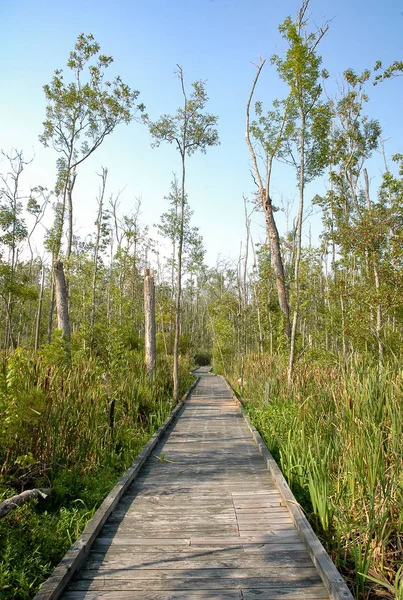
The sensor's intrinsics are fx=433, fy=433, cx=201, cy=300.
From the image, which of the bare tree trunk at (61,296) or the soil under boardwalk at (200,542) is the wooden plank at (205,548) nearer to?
the soil under boardwalk at (200,542)

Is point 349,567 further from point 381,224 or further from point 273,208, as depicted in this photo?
point 273,208

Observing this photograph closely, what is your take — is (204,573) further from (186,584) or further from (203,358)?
(203,358)

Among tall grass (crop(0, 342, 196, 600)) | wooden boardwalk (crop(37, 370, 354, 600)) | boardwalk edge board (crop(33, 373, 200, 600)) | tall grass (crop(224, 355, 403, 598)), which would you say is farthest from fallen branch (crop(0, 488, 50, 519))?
tall grass (crop(224, 355, 403, 598))

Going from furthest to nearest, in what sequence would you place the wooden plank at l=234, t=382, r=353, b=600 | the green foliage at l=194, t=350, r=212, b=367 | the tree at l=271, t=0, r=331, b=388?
the green foliage at l=194, t=350, r=212, b=367 → the tree at l=271, t=0, r=331, b=388 → the wooden plank at l=234, t=382, r=353, b=600

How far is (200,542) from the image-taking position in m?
2.99

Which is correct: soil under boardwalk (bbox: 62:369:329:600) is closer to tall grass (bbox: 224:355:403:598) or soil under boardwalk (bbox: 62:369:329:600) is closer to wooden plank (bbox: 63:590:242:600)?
wooden plank (bbox: 63:590:242:600)

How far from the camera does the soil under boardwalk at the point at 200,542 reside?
239 cm

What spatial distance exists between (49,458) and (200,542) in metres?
1.97

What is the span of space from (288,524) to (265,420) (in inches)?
145

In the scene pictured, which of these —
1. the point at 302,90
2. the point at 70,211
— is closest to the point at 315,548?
the point at 302,90

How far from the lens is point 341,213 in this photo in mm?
19000

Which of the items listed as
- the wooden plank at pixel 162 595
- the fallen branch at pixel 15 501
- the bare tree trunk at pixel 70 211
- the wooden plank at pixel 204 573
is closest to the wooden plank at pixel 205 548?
the wooden plank at pixel 204 573

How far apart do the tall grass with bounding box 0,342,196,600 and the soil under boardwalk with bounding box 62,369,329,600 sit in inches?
12.8

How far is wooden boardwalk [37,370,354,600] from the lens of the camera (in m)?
2.39
